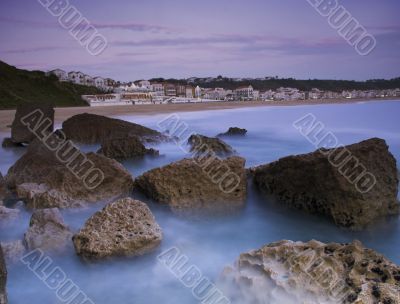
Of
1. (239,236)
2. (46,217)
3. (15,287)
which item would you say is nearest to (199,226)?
(239,236)

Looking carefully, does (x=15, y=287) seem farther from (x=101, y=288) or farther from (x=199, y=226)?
(x=199, y=226)

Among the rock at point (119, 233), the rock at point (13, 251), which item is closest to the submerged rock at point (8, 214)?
the rock at point (13, 251)

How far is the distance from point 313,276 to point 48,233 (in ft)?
8.76

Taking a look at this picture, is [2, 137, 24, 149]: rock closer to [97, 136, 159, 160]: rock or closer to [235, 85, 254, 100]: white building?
[97, 136, 159, 160]: rock

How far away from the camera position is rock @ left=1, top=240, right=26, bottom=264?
4.18 metres

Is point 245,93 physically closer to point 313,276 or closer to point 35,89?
point 35,89

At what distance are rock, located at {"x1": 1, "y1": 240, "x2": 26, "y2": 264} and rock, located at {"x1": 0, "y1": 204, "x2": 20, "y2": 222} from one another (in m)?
0.86

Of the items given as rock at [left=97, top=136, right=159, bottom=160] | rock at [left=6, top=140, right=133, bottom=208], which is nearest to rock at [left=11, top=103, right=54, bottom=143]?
rock at [left=97, top=136, right=159, bottom=160]

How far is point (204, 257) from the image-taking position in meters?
4.53

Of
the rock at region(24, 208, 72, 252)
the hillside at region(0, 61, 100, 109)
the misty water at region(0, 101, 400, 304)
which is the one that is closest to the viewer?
the misty water at region(0, 101, 400, 304)

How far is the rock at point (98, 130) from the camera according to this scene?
11.9 metres

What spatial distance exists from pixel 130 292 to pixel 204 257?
3.07 ft

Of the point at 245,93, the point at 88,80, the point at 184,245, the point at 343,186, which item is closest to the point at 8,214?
the point at 184,245

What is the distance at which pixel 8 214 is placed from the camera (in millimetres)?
5176
